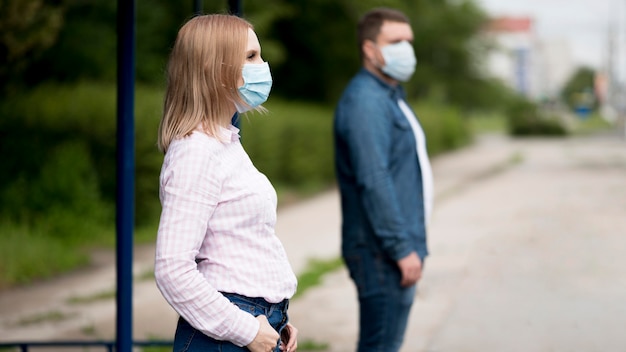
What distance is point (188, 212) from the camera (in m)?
2.32

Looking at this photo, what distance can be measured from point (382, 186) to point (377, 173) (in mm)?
52

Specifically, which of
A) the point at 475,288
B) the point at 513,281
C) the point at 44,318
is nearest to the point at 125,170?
the point at 44,318

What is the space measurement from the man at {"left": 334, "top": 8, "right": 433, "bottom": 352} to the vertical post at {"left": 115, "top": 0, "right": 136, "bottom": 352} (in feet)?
2.76

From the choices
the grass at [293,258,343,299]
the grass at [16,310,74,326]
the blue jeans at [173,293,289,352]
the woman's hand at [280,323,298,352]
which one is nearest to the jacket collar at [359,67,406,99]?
the woman's hand at [280,323,298,352]

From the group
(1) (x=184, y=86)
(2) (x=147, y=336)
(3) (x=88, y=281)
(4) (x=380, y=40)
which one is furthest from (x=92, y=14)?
A: (1) (x=184, y=86)

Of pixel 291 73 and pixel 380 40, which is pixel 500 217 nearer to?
pixel 380 40

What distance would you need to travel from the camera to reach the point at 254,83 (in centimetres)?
248

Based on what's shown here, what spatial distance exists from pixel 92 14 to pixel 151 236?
242 inches

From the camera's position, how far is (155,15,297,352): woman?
92.1 inches

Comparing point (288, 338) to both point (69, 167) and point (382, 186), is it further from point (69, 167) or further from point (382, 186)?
point (69, 167)

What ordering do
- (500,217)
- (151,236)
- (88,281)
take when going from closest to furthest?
(88,281)
(151,236)
(500,217)

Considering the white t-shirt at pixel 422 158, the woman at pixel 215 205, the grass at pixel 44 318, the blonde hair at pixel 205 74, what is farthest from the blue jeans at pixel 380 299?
the grass at pixel 44 318

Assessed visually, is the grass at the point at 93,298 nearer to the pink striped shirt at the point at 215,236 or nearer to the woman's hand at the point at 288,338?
the woman's hand at the point at 288,338

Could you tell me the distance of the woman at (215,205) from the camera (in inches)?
92.1
